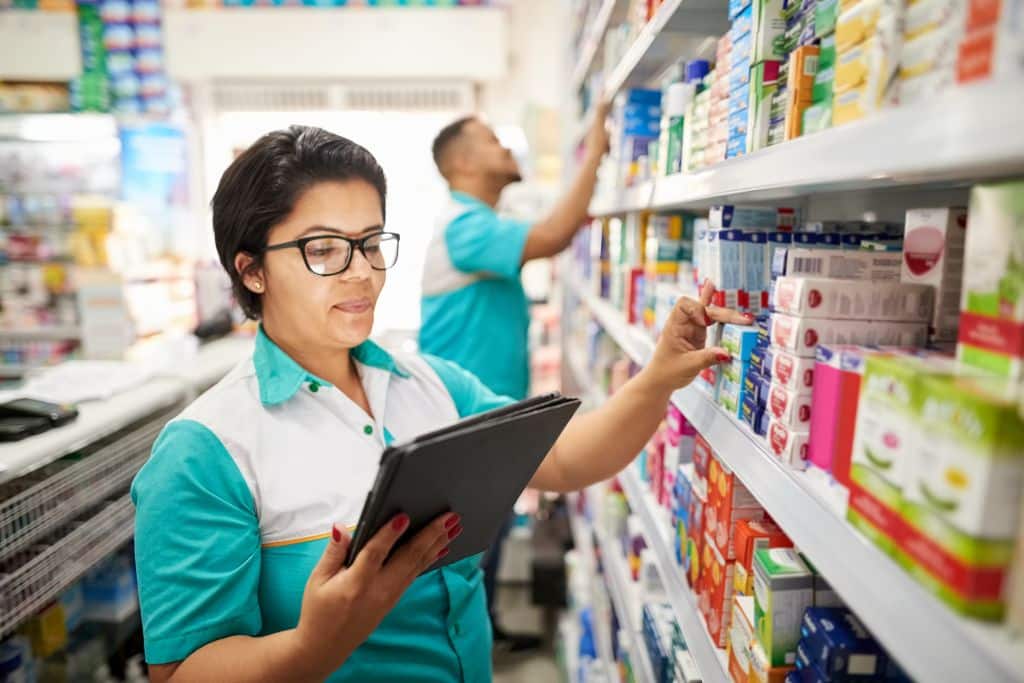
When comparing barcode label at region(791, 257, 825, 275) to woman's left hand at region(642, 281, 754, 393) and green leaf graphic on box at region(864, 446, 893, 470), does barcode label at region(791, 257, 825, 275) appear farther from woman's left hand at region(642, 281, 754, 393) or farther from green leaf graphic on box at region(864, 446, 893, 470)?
green leaf graphic on box at region(864, 446, 893, 470)

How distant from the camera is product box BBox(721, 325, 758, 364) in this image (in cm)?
109

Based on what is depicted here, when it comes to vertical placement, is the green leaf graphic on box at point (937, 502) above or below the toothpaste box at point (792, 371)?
below

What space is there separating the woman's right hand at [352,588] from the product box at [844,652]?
53cm

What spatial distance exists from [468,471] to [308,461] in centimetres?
34

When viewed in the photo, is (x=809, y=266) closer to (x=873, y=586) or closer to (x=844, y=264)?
(x=844, y=264)

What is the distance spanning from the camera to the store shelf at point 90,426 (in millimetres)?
1679

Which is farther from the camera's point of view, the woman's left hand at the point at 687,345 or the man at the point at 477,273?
the man at the point at 477,273

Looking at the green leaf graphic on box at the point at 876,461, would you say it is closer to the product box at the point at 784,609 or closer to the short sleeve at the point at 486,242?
the product box at the point at 784,609

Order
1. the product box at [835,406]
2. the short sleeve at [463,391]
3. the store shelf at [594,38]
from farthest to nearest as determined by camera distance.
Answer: the store shelf at [594,38]
the short sleeve at [463,391]
the product box at [835,406]

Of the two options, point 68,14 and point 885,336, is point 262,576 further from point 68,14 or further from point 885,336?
point 68,14

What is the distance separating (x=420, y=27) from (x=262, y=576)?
4923 millimetres

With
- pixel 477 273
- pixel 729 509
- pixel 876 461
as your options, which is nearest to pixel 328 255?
pixel 729 509

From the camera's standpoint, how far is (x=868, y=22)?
0.74 metres

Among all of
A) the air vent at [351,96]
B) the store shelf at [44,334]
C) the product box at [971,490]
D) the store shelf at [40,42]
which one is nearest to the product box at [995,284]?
the product box at [971,490]
